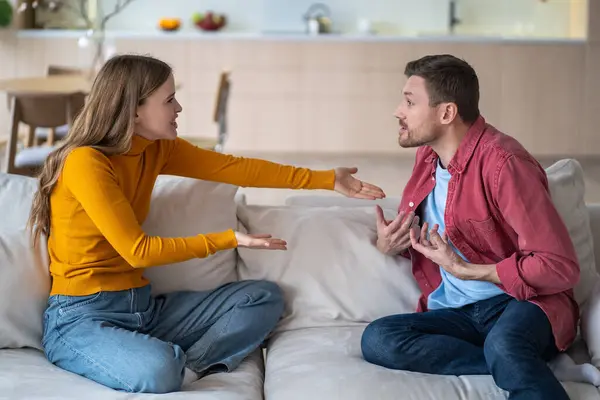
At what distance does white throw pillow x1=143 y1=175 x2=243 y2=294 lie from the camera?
2.54m

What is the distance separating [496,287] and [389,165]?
5093 mm

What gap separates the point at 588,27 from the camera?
25.0 ft

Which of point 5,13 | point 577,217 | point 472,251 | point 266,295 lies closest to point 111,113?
point 266,295

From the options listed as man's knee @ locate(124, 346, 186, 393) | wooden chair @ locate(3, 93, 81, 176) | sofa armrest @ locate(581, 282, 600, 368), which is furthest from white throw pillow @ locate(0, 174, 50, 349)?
wooden chair @ locate(3, 93, 81, 176)

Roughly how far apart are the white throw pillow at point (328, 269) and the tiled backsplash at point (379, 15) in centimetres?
593

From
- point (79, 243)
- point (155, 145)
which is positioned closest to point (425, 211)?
point (155, 145)

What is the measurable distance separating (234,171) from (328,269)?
39 centimetres

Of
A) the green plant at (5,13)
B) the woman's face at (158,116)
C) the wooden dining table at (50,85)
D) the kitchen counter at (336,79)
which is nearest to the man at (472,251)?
the woman's face at (158,116)

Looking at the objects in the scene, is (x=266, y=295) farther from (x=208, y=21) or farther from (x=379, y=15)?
(x=379, y=15)

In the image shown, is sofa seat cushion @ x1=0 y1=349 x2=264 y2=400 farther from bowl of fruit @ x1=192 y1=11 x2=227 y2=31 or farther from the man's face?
bowl of fruit @ x1=192 y1=11 x2=227 y2=31

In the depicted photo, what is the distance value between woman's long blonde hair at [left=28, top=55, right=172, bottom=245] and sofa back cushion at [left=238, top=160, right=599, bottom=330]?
0.50m

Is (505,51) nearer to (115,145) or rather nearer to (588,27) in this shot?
(588,27)

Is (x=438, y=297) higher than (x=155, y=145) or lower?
lower

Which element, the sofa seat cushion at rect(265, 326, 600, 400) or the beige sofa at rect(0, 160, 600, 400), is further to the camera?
the beige sofa at rect(0, 160, 600, 400)
